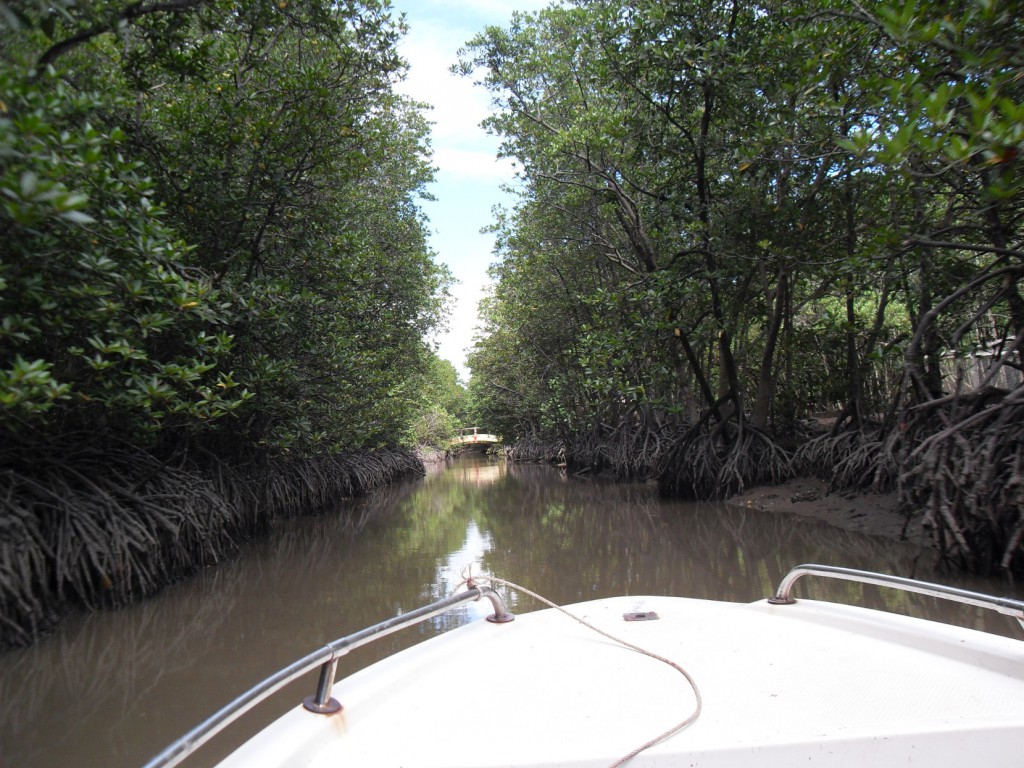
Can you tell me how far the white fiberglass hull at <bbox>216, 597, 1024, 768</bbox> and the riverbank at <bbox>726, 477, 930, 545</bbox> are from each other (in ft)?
12.3

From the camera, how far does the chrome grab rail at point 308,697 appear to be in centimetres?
103

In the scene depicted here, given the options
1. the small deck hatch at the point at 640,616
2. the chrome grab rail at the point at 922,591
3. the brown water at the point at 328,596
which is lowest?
the brown water at the point at 328,596

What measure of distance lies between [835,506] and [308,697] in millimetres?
7260

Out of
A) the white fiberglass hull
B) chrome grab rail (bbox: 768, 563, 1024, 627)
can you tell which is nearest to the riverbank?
chrome grab rail (bbox: 768, 563, 1024, 627)

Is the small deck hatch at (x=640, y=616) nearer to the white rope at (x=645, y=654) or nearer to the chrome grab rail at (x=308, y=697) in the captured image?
the white rope at (x=645, y=654)

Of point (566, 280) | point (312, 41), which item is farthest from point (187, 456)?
point (566, 280)

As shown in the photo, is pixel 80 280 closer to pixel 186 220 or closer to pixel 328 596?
pixel 186 220

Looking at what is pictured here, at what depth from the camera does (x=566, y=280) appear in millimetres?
16000

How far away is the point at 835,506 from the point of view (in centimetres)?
716

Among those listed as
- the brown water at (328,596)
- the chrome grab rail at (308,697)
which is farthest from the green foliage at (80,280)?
the chrome grab rail at (308,697)

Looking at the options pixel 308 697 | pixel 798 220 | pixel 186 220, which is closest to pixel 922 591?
pixel 308 697

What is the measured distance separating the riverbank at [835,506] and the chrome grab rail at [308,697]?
15.5ft

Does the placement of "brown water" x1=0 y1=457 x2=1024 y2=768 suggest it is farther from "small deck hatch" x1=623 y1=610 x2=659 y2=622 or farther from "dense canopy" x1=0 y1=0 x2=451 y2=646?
"small deck hatch" x1=623 y1=610 x2=659 y2=622

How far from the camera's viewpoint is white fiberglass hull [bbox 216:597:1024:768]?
3.99ft
